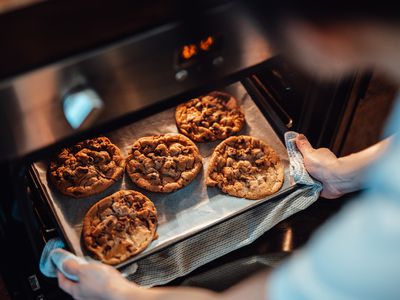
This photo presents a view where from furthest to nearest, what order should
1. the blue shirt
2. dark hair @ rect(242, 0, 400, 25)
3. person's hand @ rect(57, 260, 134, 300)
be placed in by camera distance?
person's hand @ rect(57, 260, 134, 300) < dark hair @ rect(242, 0, 400, 25) < the blue shirt

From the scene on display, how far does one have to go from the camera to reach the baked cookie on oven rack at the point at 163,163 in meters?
1.72

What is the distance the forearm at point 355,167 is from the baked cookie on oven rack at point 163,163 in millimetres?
459

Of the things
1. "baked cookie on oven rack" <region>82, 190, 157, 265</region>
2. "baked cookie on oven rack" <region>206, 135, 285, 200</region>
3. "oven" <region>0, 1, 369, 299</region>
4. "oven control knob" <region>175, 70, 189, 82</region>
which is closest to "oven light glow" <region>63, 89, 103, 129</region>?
"oven" <region>0, 1, 369, 299</region>

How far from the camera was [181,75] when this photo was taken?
A: 112 centimetres

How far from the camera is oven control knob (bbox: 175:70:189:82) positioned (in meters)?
1.12

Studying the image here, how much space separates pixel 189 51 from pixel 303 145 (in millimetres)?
689

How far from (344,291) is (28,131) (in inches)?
25.4

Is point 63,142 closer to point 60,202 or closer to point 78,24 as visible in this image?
point 78,24

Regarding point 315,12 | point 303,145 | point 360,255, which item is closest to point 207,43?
point 315,12

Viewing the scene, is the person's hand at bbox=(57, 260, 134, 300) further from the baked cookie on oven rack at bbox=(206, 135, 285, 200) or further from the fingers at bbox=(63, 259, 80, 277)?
the baked cookie on oven rack at bbox=(206, 135, 285, 200)

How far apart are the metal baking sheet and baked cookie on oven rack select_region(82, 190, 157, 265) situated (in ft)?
0.09

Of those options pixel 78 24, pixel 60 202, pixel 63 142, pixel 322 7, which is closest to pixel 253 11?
pixel 322 7

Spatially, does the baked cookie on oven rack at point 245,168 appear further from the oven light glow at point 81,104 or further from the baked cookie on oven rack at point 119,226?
the oven light glow at point 81,104

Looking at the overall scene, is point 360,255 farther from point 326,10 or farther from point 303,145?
point 303,145
